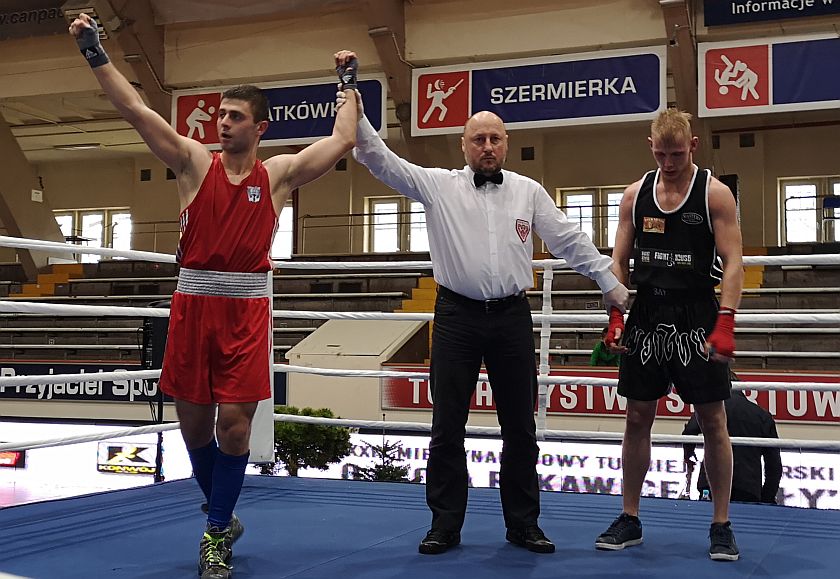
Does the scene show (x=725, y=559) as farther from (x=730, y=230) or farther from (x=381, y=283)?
(x=381, y=283)

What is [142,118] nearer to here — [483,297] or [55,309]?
[55,309]

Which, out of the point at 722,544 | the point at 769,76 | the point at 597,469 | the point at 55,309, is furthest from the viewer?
the point at 769,76

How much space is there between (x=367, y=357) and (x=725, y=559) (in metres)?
5.51

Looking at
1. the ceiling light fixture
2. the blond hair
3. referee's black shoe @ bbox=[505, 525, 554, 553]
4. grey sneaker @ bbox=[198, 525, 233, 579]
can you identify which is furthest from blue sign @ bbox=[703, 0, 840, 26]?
the ceiling light fixture

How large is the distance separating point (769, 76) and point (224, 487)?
4.96 m

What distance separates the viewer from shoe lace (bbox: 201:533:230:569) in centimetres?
183

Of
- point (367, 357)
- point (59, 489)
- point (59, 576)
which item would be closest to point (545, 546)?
point (59, 576)

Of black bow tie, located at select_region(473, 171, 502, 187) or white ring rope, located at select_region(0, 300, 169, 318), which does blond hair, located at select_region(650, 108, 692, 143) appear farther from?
white ring rope, located at select_region(0, 300, 169, 318)

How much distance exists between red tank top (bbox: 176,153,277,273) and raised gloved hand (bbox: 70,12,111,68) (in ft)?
1.06

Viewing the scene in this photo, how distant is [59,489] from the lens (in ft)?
16.5

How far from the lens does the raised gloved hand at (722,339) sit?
2.00 metres

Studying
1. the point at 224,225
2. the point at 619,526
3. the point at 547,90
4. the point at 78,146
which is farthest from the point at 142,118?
the point at 78,146

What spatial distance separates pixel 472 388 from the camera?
2275 mm

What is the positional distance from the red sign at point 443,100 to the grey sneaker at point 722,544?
15.4 feet
